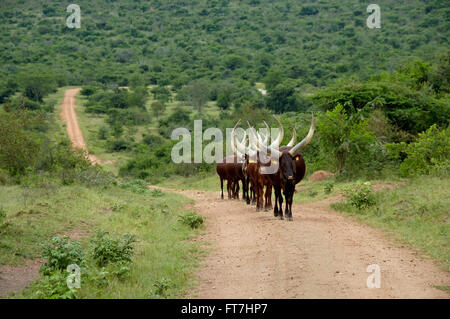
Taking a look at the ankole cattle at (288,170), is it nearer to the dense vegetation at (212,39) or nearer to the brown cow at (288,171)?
the brown cow at (288,171)

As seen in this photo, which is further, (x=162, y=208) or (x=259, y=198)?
(x=162, y=208)

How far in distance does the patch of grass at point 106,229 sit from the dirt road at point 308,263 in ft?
1.77

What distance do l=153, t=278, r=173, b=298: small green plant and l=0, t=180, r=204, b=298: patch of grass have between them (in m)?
Answer: 0.05

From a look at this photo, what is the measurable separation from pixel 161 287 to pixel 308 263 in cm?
229

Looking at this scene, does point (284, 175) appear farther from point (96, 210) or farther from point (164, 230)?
point (96, 210)

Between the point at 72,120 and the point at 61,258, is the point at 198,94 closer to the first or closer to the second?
the point at 72,120

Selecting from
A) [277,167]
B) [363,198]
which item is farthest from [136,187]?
[363,198]

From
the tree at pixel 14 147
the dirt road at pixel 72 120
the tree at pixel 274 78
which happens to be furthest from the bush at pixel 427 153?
the tree at pixel 274 78

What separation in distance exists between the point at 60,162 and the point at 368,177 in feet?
42.2

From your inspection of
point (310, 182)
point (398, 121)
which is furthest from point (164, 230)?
point (398, 121)

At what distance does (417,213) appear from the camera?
1180cm

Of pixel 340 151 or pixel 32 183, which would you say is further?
pixel 340 151

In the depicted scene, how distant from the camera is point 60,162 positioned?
2283 cm

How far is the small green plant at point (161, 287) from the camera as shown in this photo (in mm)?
7089
